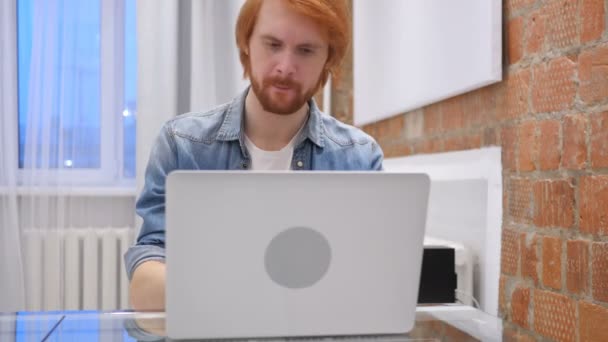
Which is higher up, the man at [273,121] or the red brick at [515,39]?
the red brick at [515,39]

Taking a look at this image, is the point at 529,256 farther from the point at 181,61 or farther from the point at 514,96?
the point at 181,61

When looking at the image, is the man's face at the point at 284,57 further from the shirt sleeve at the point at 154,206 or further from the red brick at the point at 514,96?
the red brick at the point at 514,96

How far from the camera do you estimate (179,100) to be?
119 inches

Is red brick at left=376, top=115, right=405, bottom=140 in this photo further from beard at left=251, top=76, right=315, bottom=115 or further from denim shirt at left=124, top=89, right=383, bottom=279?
beard at left=251, top=76, right=315, bottom=115

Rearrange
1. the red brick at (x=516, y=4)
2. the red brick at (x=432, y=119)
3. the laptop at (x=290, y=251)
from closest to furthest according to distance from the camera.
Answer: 1. the laptop at (x=290, y=251)
2. the red brick at (x=516, y=4)
3. the red brick at (x=432, y=119)

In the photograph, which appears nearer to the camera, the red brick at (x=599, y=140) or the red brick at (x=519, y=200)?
the red brick at (x=599, y=140)

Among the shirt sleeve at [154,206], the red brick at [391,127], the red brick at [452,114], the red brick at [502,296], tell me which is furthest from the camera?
the red brick at [391,127]

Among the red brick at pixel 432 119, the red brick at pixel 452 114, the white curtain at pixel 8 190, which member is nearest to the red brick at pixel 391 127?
the red brick at pixel 432 119

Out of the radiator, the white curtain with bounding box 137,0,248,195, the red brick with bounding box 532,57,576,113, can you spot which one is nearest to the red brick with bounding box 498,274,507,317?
the red brick with bounding box 532,57,576,113

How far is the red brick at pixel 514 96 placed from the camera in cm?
158

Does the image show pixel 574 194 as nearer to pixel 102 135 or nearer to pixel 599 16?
pixel 599 16

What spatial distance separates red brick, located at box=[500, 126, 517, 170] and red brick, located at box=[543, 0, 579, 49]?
0.26 meters

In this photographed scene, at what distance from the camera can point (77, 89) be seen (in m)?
2.94

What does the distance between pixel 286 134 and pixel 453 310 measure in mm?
752
